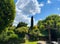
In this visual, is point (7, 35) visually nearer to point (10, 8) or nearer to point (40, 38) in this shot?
point (10, 8)

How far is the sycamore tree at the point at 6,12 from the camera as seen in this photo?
44188mm

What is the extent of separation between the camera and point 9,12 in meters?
45.5

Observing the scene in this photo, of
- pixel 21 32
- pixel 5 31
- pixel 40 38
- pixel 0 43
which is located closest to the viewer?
pixel 0 43

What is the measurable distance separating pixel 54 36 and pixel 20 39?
16216mm

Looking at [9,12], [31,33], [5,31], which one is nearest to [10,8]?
[9,12]

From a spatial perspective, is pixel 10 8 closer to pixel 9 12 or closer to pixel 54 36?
pixel 9 12

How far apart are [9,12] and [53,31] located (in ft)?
63.5

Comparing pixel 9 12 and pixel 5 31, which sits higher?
pixel 9 12

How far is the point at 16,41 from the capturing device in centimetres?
4509

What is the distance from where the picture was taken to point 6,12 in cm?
4500

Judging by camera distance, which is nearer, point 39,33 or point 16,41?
point 16,41

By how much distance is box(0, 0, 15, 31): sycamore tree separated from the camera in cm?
4419

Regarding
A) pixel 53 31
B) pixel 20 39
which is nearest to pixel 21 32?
pixel 20 39

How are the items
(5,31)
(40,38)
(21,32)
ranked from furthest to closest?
(40,38), (21,32), (5,31)
